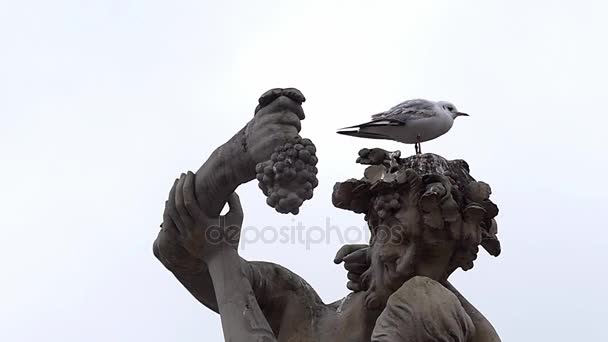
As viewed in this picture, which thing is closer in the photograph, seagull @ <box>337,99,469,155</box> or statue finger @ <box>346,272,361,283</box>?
statue finger @ <box>346,272,361,283</box>

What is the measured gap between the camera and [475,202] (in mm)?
5121

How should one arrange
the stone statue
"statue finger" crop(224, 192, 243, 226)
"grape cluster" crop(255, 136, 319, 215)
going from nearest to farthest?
"grape cluster" crop(255, 136, 319, 215), the stone statue, "statue finger" crop(224, 192, 243, 226)

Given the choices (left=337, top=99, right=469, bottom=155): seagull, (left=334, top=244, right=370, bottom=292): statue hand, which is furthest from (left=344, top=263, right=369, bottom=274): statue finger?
(left=337, top=99, right=469, bottom=155): seagull

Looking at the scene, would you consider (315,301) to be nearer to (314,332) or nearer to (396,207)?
(314,332)

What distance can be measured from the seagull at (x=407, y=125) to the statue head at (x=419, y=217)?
306cm

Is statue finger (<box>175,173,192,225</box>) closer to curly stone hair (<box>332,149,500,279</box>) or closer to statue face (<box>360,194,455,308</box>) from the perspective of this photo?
curly stone hair (<box>332,149,500,279</box>)

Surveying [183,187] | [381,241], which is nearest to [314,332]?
[381,241]

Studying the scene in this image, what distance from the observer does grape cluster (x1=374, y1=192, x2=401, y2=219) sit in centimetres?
516

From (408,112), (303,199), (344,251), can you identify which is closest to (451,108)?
(408,112)

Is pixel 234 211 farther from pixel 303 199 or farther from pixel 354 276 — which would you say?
pixel 303 199

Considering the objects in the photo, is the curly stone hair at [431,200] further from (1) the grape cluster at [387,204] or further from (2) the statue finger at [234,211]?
(2) the statue finger at [234,211]

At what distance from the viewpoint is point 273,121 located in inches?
195

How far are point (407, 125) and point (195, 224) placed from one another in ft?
11.4

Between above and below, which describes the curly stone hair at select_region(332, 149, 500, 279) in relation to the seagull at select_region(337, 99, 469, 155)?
below
